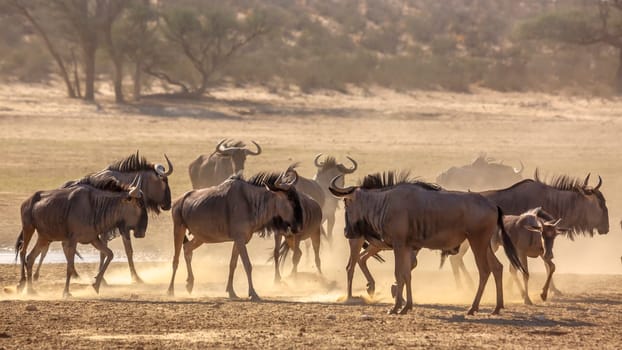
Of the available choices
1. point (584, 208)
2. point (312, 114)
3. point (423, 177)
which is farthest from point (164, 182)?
point (312, 114)

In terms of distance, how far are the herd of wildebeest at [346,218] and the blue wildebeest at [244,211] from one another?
0.04 ft

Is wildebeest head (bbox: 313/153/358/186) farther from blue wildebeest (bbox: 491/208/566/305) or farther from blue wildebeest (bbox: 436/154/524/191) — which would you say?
blue wildebeest (bbox: 491/208/566/305)

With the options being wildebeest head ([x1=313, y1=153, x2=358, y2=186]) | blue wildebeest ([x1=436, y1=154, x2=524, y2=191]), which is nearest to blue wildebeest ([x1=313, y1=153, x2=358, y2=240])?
wildebeest head ([x1=313, y1=153, x2=358, y2=186])

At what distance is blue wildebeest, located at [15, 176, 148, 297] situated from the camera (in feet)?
45.9

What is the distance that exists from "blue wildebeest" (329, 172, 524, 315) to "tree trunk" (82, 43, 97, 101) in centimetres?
2599

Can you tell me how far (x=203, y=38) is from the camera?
144 ft

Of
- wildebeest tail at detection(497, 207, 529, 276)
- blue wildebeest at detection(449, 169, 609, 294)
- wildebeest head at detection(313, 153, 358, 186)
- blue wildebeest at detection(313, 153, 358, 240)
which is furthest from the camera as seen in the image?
wildebeest head at detection(313, 153, 358, 186)

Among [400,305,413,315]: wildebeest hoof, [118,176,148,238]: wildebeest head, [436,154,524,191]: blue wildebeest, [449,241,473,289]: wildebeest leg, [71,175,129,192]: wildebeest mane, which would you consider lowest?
[400,305,413,315]: wildebeest hoof

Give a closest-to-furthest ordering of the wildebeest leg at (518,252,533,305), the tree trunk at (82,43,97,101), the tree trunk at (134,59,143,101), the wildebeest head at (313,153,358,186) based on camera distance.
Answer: the wildebeest leg at (518,252,533,305) → the wildebeest head at (313,153,358,186) → the tree trunk at (82,43,97,101) → the tree trunk at (134,59,143,101)

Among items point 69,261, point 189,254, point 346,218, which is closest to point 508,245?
point 346,218

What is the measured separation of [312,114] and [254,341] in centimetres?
2673

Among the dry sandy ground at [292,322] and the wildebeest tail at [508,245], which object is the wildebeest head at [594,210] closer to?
the dry sandy ground at [292,322]

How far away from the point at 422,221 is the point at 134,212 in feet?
11.7

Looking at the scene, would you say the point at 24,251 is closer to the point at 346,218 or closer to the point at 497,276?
the point at 346,218
